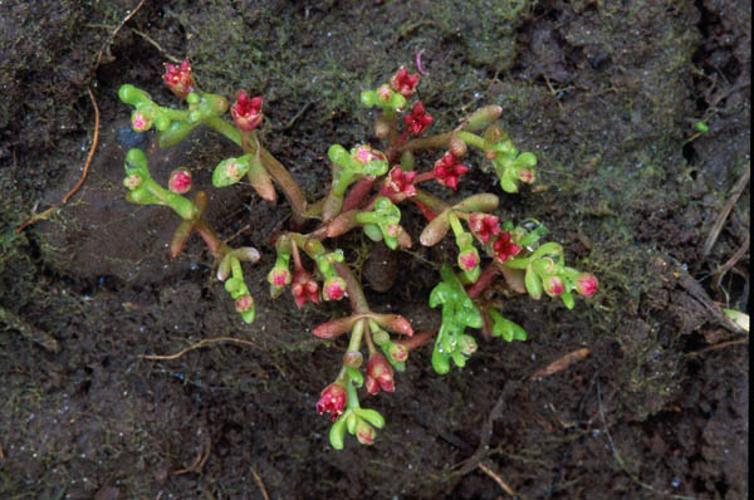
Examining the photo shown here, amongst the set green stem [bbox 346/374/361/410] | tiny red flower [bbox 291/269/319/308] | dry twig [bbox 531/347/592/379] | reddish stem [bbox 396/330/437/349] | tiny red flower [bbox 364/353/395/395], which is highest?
tiny red flower [bbox 291/269/319/308]

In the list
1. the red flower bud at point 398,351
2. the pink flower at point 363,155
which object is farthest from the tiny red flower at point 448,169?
the red flower bud at point 398,351

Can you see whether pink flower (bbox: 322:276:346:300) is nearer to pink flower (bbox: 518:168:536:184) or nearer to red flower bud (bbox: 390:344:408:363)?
red flower bud (bbox: 390:344:408:363)

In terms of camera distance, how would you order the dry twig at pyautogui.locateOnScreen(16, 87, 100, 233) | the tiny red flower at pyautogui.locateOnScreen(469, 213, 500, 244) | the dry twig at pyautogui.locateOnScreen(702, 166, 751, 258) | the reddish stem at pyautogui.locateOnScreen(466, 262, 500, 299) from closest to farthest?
the tiny red flower at pyautogui.locateOnScreen(469, 213, 500, 244) < the reddish stem at pyautogui.locateOnScreen(466, 262, 500, 299) < the dry twig at pyautogui.locateOnScreen(16, 87, 100, 233) < the dry twig at pyautogui.locateOnScreen(702, 166, 751, 258)

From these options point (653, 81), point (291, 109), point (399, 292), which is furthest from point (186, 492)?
point (653, 81)

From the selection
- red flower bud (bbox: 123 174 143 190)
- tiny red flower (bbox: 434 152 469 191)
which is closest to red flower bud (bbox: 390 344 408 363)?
tiny red flower (bbox: 434 152 469 191)

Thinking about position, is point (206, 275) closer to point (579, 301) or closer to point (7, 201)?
point (7, 201)

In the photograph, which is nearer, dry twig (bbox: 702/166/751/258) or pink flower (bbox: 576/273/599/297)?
pink flower (bbox: 576/273/599/297)

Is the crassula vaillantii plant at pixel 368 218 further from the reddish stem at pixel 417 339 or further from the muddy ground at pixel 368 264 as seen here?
the muddy ground at pixel 368 264

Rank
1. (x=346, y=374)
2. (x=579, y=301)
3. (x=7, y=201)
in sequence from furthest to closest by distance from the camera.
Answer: (x=579, y=301) → (x=7, y=201) → (x=346, y=374)
